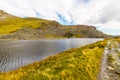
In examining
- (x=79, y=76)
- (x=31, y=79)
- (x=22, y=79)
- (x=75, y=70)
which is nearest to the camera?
(x=31, y=79)

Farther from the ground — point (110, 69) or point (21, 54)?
point (110, 69)

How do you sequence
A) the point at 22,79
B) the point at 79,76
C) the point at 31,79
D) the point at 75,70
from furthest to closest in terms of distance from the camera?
the point at 75,70 → the point at 79,76 → the point at 22,79 → the point at 31,79

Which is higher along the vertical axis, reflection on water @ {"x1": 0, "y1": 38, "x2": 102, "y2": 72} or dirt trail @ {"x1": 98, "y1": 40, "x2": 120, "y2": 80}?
dirt trail @ {"x1": 98, "y1": 40, "x2": 120, "y2": 80}

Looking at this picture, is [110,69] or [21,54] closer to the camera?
[110,69]

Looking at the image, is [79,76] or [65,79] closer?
[65,79]

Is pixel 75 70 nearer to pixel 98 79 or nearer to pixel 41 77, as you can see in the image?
pixel 98 79

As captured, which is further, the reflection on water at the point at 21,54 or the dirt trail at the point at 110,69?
the reflection on water at the point at 21,54

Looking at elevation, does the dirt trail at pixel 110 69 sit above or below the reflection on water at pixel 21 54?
above

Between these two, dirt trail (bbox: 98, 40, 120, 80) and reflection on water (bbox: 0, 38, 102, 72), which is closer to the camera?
dirt trail (bbox: 98, 40, 120, 80)

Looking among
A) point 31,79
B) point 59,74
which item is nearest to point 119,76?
point 59,74

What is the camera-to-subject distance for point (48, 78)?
1360cm

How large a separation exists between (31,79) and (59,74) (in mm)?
2933

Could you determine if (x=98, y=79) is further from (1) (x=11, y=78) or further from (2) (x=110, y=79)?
(1) (x=11, y=78)

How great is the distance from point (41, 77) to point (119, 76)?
9.17 metres
